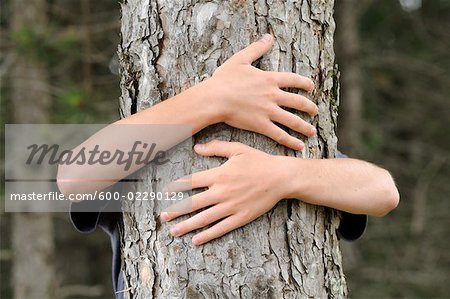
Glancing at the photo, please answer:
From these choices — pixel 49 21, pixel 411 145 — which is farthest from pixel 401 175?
pixel 49 21

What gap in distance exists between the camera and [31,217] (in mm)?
5211

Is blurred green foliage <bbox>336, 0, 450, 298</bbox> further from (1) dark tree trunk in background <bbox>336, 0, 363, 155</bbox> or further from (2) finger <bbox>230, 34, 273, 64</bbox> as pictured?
(2) finger <bbox>230, 34, 273, 64</bbox>

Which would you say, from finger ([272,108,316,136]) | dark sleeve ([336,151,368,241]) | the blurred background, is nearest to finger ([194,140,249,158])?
finger ([272,108,316,136])

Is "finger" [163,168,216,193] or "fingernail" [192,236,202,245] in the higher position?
"finger" [163,168,216,193]

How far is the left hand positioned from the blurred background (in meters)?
3.12

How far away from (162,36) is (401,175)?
19.6 feet

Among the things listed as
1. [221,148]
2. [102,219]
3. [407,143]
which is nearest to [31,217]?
[102,219]

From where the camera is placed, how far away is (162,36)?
166 cm

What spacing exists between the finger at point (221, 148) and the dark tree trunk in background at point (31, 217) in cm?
360

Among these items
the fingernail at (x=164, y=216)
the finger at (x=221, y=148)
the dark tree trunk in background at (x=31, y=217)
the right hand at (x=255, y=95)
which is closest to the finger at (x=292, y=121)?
the right hand at (x=255, y=95)

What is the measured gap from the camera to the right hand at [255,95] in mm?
1581

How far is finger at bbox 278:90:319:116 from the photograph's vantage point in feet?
5.31

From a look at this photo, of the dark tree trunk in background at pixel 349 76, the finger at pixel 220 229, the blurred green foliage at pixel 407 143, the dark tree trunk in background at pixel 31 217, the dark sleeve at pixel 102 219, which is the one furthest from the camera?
the blurred green foliage at pixel 407 143

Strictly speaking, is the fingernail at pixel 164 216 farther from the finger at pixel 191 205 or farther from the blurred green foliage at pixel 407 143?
the blurred green foliage at pixel 407 143
